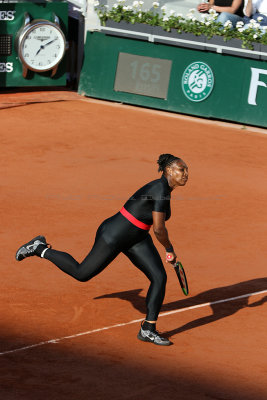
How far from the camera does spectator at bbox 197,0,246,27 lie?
2097 cm

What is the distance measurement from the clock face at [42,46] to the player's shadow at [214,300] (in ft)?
39.7

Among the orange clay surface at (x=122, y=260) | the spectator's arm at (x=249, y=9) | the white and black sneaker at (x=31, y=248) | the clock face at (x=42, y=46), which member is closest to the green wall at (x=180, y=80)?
the orange clay surface at (x=122, y=260)

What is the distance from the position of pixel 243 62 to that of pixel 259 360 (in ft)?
40.6

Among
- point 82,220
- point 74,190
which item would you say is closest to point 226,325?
point 82,220

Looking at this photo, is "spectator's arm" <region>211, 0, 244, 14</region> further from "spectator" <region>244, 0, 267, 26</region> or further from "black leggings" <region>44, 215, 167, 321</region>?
"black leggings" <region>44, 215, 167, 321</region>

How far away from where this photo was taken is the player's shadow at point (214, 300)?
9680 mm

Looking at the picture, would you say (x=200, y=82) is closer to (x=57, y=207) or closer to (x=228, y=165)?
(x=228, y=165)

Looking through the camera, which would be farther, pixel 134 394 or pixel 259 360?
pixel 259 360

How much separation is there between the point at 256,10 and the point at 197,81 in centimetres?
408

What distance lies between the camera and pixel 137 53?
67.8 ft

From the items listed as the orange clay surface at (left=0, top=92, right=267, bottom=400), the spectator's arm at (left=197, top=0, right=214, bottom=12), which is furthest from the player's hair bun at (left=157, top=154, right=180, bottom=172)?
the spectator's arm at (left=197, top=0, right=214, bottom=12)

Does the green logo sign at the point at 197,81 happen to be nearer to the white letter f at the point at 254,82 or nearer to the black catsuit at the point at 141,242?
the white letter f at the point at 254,82

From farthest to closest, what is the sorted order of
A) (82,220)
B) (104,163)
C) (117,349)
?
(104,163) < (82,220) < (117,349)

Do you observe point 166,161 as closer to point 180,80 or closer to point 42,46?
point 180,80
